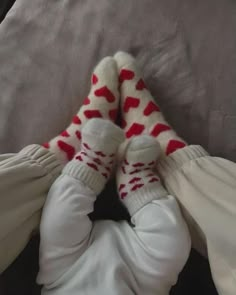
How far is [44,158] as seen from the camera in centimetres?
86

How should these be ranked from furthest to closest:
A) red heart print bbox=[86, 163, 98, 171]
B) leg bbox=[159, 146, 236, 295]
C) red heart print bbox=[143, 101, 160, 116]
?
1. red heart print bbox=[143, 101, 160, 116]
2. red heart print bbox=[86, 163, 98, 171]
3. leg bbox=[159, 146, 236, 295]

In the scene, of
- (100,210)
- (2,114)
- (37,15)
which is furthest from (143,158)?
(37,15)

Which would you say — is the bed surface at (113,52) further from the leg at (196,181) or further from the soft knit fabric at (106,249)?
the soft knit fabric at (106,249)

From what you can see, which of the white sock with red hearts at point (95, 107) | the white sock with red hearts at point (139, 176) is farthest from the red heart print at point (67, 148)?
the white sock with red hearts at point (139, 176)

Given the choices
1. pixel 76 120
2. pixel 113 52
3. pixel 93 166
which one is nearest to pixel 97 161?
pixel 93 166

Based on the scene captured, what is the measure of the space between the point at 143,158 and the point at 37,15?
0.41 metres

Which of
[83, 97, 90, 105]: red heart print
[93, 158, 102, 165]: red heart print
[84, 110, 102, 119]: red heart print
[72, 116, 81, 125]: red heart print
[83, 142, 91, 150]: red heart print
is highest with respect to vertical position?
[83, 97, 90, 105]: red heart print

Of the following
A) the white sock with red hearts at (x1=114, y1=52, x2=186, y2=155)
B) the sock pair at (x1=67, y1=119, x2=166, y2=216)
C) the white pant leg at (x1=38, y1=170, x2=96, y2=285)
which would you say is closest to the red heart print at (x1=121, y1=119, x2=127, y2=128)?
the white sock with red hearts at (x1=114, y1=52, x2=186, y2=155)

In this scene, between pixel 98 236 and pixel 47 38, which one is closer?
pixel 98 236

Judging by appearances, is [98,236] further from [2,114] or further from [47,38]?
[47,38]

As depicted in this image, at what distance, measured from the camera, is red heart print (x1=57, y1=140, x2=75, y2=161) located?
89 centimetres

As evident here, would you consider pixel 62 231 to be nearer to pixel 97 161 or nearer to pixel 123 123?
pixel 97 161

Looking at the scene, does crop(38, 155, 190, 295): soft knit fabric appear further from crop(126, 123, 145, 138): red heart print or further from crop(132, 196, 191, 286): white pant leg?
crop(126, 123, 145, 138): red heart print

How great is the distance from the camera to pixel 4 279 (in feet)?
2.68
